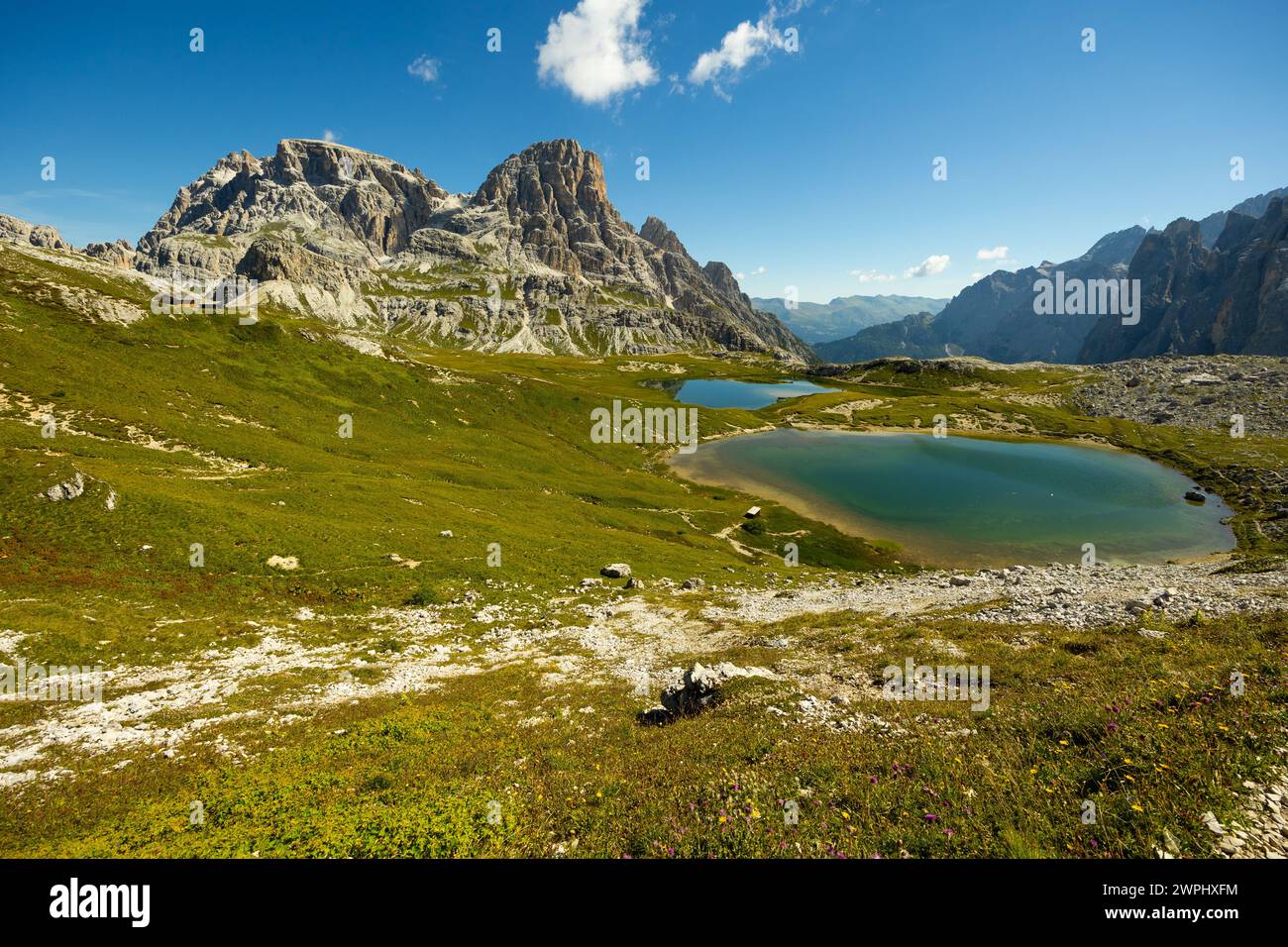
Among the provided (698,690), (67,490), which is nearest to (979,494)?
(698,690)

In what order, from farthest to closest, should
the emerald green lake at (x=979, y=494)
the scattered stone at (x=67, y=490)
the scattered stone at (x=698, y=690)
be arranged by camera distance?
1. the emerald green lake at (x=979, y=494)
2. the scattered stone at (x=67, y=490)
3. the scattered stone at (x=698, y=690)

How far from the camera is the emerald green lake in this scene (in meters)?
70.8

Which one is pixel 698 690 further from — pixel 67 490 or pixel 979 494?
pixel 979 494

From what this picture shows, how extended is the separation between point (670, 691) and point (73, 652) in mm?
26469

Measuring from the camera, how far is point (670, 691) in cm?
1934

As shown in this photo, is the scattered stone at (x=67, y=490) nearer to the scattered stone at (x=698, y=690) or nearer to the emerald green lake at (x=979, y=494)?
the scattered stone at (x=698, y=690)

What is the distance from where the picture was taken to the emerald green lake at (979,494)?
70.8 metres

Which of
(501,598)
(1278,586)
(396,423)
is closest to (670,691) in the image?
(501,598)

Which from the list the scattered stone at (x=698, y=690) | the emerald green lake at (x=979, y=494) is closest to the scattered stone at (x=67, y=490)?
the scattered stone at (x=698, y=690)

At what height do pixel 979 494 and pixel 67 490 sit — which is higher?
pixel 67 490

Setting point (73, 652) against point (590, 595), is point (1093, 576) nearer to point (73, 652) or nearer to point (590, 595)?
point (590, 595)

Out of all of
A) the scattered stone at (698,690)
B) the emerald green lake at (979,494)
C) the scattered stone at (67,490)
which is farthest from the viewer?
the emerald green lake at (979,494)

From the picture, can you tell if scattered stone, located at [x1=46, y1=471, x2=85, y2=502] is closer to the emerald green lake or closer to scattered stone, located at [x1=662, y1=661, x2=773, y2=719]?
scattered stone, located at [x1=662, y1=661, x2=773, y2=719]

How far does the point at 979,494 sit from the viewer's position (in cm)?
9281
